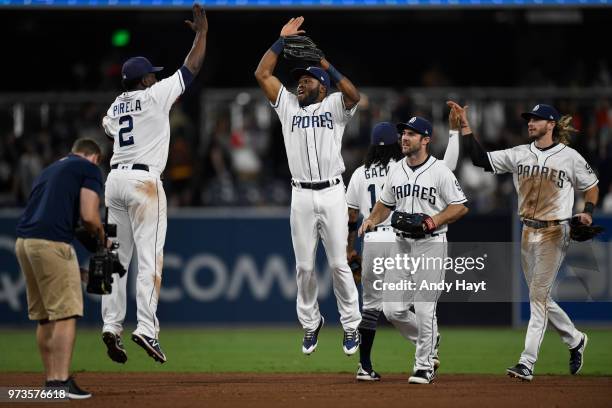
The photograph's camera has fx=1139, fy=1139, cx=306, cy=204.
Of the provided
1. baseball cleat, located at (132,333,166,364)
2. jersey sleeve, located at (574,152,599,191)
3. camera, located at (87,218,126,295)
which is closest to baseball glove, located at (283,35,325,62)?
camera, located at (87,218,126,295)

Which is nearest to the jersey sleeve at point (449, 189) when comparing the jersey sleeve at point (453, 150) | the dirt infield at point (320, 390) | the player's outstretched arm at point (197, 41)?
the jersey sleeve at point (453, 150)

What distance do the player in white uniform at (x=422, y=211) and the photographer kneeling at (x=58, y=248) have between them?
8.70 ft

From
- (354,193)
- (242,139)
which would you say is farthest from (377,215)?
(242,139)

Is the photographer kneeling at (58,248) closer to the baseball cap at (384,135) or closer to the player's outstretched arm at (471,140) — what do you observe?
the baseball cap at (384,135)

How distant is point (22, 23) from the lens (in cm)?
2061

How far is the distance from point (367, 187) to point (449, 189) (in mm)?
1336

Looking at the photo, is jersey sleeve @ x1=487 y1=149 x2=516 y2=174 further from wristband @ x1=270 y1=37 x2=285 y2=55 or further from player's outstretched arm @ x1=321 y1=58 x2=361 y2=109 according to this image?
wristband @ x1=270 y1=37 x2=285 y2=55

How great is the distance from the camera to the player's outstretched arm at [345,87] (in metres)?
10.9

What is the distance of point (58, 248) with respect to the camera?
9.54 meters

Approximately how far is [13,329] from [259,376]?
6.52 m

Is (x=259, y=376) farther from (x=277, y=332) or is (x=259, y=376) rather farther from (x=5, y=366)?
(x=277, y=332)

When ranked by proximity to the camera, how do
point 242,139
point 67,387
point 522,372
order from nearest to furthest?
1. point 67,387
2. point 522,372
3. point 242,139

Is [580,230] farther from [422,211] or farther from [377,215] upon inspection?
[377,215]

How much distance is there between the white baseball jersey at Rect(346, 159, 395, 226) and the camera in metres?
11.7
